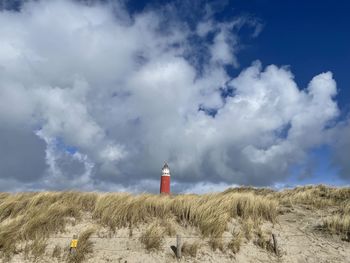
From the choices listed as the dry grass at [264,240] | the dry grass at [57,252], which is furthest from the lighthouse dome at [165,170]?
the dry grass at [57,252]

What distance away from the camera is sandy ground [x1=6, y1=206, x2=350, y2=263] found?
37.6 ft

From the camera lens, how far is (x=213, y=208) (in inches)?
539

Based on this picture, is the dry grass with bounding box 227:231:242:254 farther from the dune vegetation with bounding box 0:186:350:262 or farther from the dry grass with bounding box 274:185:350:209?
the dry grass with bounding box 274:185:350:209

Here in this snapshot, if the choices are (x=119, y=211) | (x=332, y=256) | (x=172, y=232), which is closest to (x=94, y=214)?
(x=119, y=211)

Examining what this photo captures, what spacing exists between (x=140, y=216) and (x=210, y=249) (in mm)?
2881

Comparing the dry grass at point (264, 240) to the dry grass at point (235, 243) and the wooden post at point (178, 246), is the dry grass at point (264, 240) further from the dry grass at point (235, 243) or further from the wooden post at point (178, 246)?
the wooden post at point (178, 246)

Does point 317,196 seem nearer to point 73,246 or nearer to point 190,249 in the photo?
point 190,249

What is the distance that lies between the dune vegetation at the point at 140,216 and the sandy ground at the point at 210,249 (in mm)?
236

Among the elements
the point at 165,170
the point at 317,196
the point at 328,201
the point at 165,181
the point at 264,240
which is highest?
the point at 165,170

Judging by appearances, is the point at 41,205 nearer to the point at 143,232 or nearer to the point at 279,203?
the point at 143,232

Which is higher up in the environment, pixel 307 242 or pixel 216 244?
pixel 307 242

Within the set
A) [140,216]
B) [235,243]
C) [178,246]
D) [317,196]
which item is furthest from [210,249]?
[317,196]

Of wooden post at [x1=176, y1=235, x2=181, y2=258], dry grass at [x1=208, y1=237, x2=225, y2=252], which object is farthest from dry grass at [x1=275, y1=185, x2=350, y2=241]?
wooden post at [x1=176, y1=235, x2=181, y2=258]

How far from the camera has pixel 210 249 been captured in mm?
12023
